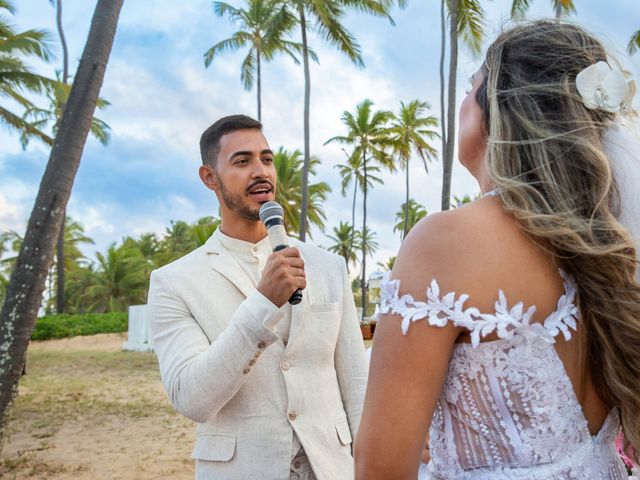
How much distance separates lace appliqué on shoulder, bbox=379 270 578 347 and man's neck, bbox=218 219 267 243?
5.32 feet

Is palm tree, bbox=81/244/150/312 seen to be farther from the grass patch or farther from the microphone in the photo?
the microphone

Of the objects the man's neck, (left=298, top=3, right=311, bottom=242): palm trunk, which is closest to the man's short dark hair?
the man's neck

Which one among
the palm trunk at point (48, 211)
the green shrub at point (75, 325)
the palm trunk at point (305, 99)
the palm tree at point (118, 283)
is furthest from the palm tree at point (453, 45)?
the palm tree at point (118, 283)

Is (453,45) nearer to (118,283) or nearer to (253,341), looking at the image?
(253,341)

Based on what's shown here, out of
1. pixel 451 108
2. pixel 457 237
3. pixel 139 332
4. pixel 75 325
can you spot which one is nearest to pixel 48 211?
pixel 457 237

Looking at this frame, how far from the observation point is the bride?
51.0 inches

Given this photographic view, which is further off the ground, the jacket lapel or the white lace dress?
the jacket lapel

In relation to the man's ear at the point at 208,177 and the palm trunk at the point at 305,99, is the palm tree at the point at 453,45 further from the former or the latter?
the man's ear at the point at 208,177

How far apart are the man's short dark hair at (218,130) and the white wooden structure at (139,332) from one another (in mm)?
22235

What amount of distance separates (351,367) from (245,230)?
84cm

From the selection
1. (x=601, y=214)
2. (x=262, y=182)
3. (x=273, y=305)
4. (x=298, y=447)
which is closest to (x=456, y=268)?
(x=601, y=214)

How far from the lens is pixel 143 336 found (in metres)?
24.5

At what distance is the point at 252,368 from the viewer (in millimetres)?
2430

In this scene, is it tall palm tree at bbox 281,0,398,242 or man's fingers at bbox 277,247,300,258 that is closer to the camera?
man's fingers at bbox 277,247,300,258
